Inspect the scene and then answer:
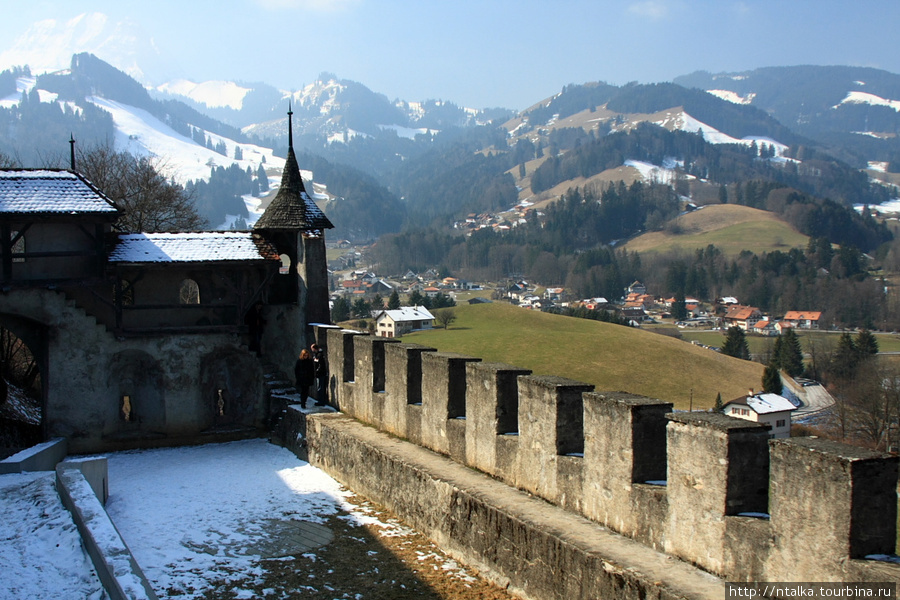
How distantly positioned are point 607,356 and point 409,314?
3266 centimetres

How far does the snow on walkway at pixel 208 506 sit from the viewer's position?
A: 30.5 ft

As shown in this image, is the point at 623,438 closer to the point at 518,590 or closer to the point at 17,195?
the point at 518,590

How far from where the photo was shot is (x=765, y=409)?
202ft

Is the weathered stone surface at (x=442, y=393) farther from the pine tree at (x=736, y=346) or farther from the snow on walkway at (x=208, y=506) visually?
the pine tree at (x=736, y=346)

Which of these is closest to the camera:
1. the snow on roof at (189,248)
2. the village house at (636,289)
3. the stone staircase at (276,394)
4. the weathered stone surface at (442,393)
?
the weathered stone surface at (442,393)

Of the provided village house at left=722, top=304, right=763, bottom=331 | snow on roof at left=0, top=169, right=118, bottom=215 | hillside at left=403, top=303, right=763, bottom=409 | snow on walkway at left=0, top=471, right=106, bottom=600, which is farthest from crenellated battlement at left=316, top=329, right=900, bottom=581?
village house at left=722, top=304, right=763, bottom=331

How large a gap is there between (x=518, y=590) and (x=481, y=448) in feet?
7.39

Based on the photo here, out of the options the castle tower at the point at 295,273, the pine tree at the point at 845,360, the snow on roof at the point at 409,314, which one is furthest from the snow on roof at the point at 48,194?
the snow on roof at the point at 409,314

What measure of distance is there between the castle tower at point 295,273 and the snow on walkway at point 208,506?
8.56 ft

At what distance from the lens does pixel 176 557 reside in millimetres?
9523

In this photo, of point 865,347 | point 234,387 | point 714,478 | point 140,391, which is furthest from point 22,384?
point 865,347

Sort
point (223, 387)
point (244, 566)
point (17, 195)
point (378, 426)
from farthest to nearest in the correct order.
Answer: point (223, 387) → point (17, 195) → point (378, 426) → point (244, 566)

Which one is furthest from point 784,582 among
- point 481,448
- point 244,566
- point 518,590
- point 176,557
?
point 176,557

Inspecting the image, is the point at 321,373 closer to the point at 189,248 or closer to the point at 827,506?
the point at 189,248
